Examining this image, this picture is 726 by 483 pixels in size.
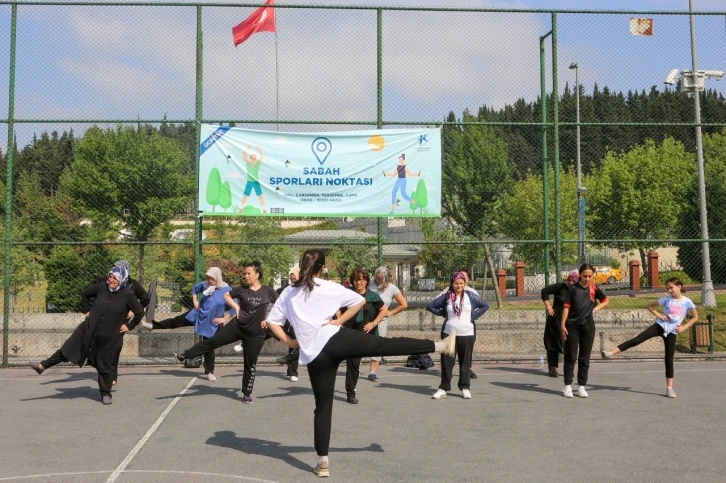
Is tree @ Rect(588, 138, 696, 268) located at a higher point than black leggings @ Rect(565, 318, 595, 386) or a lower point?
higher

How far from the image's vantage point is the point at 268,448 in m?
8.30

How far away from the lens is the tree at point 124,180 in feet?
57.2

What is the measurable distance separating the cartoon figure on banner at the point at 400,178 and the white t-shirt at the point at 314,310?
758 centimetres

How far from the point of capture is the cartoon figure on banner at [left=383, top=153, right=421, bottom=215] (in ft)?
49.5

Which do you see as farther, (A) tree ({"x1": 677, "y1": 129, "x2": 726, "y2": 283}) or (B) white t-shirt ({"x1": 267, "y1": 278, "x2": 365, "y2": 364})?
(A) tree ({"x1": 677, "y1": 129, "x2": 726, "y2": 283})

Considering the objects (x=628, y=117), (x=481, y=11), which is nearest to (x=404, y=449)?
(x=481, y=11)

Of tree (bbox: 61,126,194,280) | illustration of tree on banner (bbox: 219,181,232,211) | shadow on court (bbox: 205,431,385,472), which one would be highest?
tree (bbox: 61,126,194,280)

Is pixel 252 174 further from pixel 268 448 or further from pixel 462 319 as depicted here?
pixel 268 448

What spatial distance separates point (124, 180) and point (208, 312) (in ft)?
28.3

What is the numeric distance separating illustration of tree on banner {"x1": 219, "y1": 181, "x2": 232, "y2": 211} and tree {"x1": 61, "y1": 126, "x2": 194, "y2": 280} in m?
2.16

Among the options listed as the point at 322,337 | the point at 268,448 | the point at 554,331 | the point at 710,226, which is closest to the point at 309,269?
the point at 322,337

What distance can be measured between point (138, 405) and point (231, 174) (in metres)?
5.17

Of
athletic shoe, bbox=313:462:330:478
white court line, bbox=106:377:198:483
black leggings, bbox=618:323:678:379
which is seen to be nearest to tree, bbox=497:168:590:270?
black leggings, bbox=618:323:678:379

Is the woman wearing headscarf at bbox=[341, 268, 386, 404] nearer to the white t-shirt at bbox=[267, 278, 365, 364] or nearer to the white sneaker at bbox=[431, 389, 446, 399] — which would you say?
the white sneaker at bbox=[431, 389, 446, 399]
